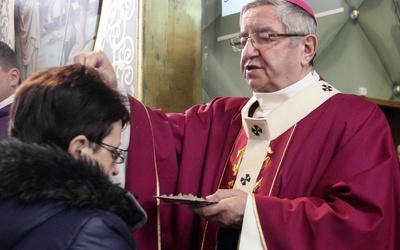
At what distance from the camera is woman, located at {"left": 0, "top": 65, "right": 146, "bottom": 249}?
1.38 metres

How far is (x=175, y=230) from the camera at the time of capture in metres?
2.71

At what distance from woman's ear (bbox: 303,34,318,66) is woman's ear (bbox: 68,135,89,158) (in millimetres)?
1444

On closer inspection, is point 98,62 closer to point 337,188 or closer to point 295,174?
point 295,174

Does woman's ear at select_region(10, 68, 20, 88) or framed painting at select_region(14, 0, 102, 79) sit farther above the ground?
framed painting at select_region(14, 0, 102, 79)

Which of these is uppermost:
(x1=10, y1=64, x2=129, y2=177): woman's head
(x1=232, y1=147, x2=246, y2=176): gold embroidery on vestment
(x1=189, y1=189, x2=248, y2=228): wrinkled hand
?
(x1=10, y1=64, x2=129, y2=177): woman's head

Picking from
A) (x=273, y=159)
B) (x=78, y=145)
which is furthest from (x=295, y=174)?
(x=78, y=145)

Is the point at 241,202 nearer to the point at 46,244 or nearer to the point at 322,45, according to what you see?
the point at 46,244

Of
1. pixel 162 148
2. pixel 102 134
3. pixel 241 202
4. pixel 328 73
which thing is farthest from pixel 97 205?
pixel 328 73

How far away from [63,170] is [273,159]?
52.7 inches

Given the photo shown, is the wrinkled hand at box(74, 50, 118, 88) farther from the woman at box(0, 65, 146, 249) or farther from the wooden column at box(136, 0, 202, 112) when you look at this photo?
the wooden column at box(136, 0, 202, 112)

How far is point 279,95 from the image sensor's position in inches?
107

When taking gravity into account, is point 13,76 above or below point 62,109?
below

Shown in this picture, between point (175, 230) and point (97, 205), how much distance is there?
1.33m

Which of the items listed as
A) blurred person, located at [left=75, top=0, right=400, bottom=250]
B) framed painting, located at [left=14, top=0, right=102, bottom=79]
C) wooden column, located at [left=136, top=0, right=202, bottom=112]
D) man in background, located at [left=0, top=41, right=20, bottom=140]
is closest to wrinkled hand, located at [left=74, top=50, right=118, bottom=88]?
blurred person, located at [left=75, top=0, right=400, bottom=250]
